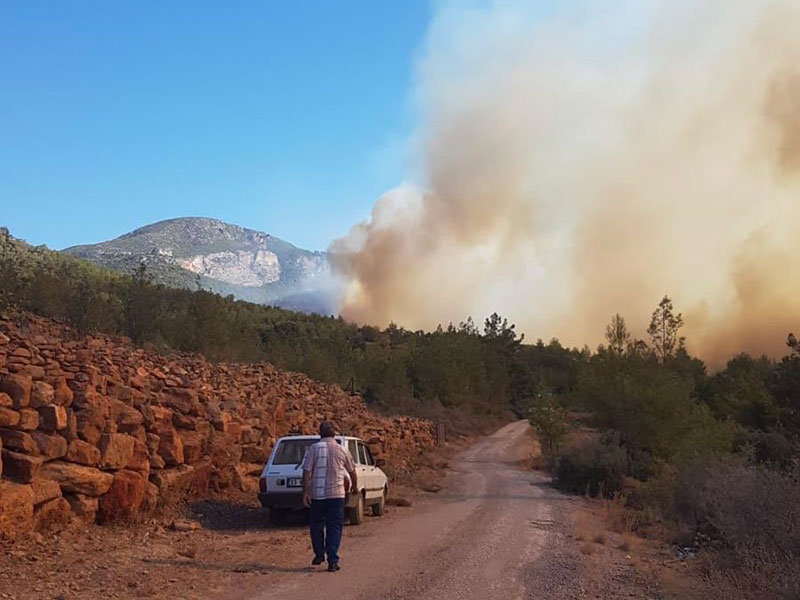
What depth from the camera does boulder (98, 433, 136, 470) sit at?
13.0 meters

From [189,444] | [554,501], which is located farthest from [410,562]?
Result: [554,501]

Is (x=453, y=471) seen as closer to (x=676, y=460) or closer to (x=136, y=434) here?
(x=676, y=460)

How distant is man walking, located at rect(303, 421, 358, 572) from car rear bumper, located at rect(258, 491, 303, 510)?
157 inches

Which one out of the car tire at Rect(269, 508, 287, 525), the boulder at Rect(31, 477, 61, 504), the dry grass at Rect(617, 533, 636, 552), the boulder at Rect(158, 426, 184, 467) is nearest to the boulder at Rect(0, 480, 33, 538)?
the boulder at Rect(31, 477, 61, 504)

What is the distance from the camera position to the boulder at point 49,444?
11.8 metres

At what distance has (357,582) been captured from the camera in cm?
→ 1041

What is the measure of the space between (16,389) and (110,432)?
2.05 m

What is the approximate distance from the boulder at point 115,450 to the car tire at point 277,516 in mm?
3578

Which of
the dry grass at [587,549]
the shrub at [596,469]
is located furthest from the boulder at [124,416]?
the shrub at [596,469]

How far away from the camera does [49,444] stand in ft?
39.1

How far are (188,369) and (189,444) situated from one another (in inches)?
289

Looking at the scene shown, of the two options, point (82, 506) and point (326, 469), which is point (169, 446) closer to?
point (82, 506)

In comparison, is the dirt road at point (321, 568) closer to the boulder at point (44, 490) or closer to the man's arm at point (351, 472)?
the boulder at point (44, 490)

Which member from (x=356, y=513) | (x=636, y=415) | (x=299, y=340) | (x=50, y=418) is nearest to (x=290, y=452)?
(x=356, y=513)
